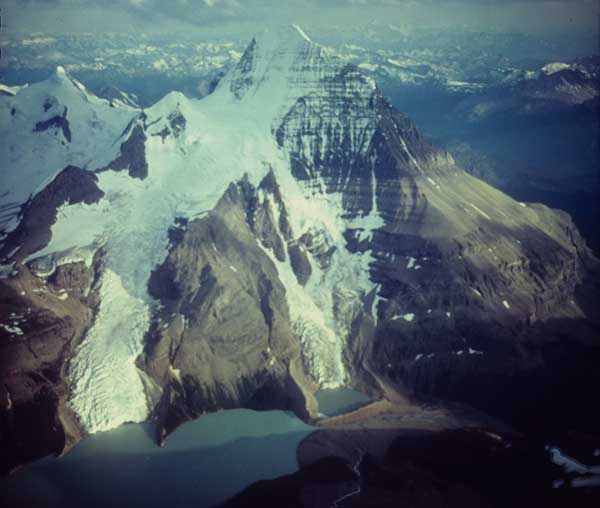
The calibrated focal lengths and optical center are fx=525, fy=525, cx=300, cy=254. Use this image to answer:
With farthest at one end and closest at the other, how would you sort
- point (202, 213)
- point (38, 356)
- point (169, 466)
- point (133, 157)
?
point (133, 157) < point (202, 213) < point (38, 356) < point (169, 466)

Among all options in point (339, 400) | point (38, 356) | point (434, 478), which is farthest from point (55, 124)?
point (434, 478)

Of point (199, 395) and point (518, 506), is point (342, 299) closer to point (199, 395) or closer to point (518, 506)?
point (199, 395)

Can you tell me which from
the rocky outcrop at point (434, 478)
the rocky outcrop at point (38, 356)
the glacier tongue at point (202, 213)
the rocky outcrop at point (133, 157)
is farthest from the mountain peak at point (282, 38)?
the rocky outcrop at point (434, 478)

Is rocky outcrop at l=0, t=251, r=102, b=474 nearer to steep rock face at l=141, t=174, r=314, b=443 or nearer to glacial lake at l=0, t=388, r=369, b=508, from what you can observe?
glacial lake at l=0, t=388, r=369, b=508

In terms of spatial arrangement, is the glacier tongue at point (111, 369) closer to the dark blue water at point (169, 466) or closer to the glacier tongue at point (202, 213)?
the glacier tongue at point (202, 213)

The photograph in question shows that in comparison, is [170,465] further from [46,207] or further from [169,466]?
[46,207]

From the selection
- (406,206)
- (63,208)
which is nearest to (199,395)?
(63,208)

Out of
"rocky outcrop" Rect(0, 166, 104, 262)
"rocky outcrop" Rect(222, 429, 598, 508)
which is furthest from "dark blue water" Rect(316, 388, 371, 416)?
"rocky outcrop" Rect(0, 166, 104, 262)
